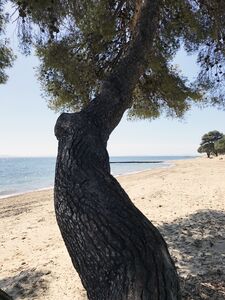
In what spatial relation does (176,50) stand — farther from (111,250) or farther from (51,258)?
(111,250)

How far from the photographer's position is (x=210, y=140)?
75938 millimetres

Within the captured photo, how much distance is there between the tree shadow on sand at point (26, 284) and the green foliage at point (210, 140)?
2804 inches

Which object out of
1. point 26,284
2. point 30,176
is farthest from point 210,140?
point 26,284

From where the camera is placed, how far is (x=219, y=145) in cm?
6694

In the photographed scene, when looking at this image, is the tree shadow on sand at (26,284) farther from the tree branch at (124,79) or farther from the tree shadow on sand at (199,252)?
the tree branch at (124,79)

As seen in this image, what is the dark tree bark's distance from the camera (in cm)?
198

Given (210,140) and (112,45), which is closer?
(112,45)

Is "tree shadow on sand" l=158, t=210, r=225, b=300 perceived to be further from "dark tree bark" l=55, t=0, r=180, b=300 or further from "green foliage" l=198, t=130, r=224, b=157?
"green foliage" l=198, t=130, r=224, b=157

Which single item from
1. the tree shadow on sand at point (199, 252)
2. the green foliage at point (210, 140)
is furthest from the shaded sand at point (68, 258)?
the green foliage at point (210, 140)

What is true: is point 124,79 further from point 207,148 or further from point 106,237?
point 207,148

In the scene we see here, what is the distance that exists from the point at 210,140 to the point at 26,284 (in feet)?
243

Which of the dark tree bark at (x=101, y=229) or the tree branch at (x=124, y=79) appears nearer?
the dark tree bark at (x=101, y=229)

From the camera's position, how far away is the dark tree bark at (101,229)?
1.98m

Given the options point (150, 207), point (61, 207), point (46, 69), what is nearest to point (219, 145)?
point (150, 207)
